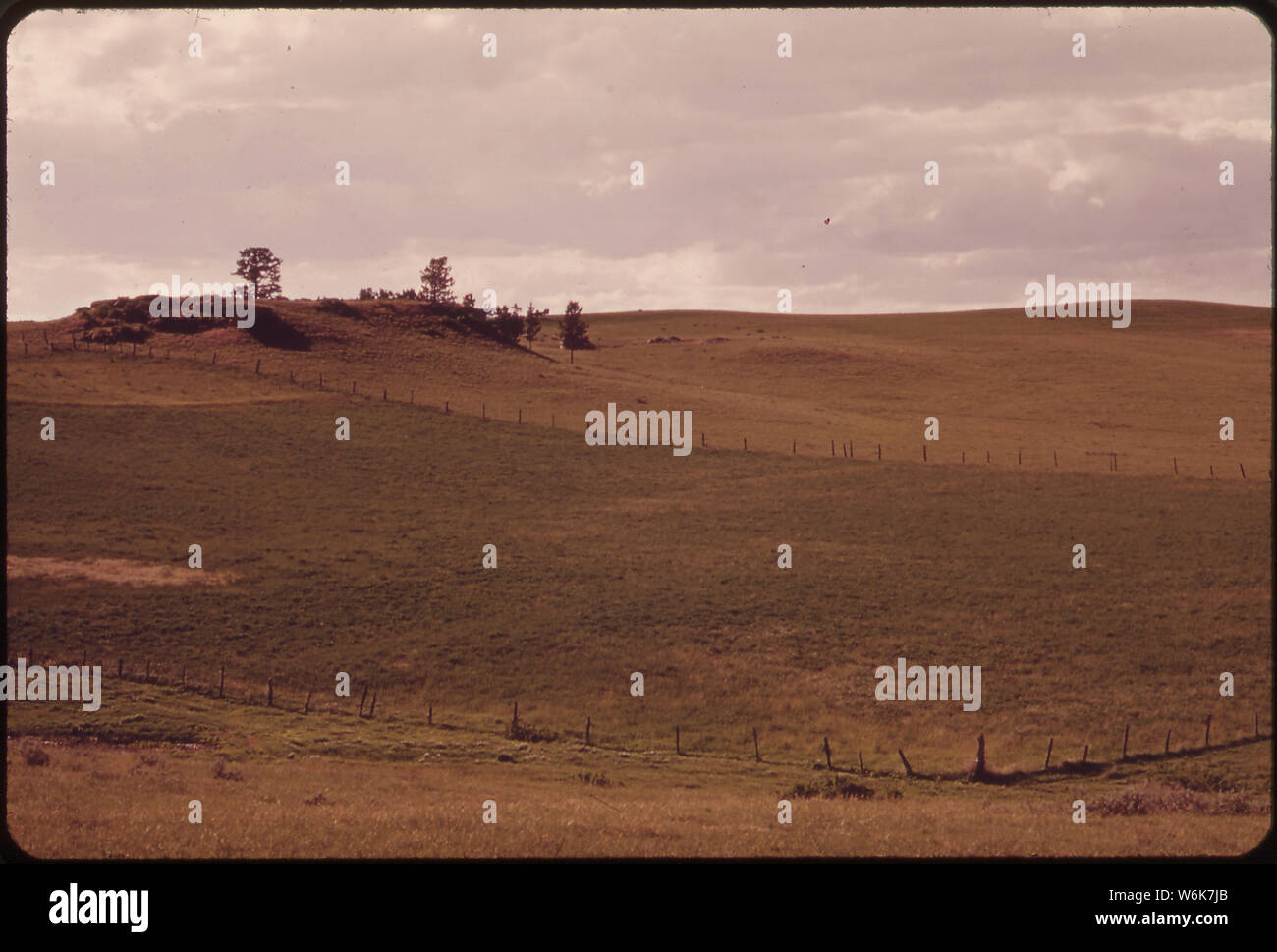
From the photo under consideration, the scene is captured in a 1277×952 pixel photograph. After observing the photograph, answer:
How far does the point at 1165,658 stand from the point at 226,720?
1376 inches

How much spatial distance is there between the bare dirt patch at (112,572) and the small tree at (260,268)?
4222 inches

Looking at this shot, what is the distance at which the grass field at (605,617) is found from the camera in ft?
71.1

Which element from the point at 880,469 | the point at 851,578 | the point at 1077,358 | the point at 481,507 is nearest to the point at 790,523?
the point at 851,578

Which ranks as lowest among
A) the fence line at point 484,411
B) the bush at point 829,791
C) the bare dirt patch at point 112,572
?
the bush at point 829,791

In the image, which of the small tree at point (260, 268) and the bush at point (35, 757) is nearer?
the bush at point (35, 757)

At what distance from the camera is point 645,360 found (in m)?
139

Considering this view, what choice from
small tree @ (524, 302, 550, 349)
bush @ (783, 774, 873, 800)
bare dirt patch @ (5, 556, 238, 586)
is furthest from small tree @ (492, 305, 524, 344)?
bush @ (783, 774, 873, 800)

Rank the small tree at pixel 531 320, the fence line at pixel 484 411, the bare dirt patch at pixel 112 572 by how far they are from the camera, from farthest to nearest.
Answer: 1. the small tree at pixel 531 320
2. the fence line at pixel 484 411
3. the bare dirt patch at pixel 112 572

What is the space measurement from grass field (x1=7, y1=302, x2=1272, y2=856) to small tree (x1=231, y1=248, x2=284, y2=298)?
5737cm

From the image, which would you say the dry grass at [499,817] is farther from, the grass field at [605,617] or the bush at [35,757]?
the bush at [35,757]

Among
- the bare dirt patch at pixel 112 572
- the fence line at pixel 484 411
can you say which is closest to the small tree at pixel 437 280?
the fence line at pixel 484 411

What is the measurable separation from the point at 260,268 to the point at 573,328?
152ft

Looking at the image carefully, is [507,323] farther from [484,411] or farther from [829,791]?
[829,791]
